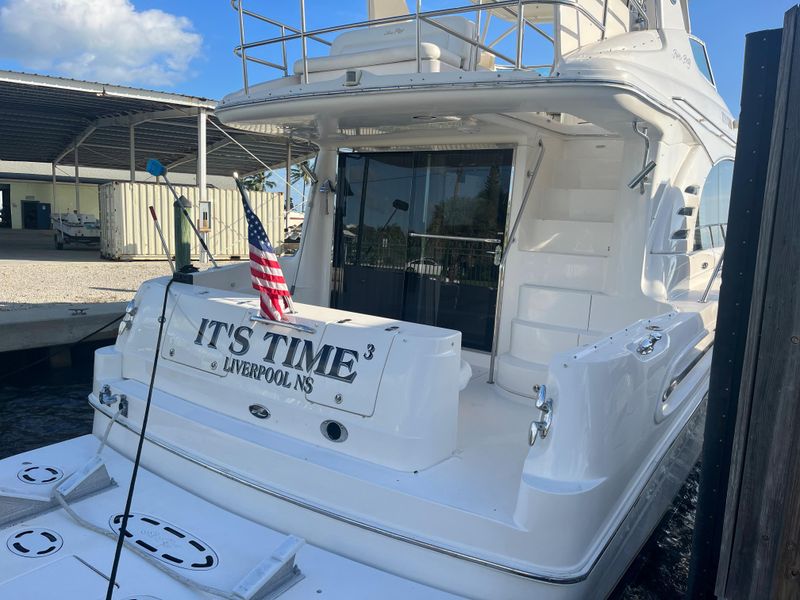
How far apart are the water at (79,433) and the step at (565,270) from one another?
1.52 meters

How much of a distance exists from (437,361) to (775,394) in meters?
1.17

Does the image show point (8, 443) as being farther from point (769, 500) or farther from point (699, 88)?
point (699, 88)

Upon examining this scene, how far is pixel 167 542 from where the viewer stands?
2400 mm

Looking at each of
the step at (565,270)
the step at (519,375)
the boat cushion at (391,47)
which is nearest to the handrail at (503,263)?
the step at (565,270)

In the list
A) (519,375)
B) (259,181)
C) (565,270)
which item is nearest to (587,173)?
(565,270)

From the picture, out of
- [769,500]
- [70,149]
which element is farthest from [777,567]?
[70,149]

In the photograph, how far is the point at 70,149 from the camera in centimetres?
2178

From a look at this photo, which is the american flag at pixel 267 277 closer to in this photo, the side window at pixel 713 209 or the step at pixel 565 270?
the step at pixel 565 270

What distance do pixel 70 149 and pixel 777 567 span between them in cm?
2477

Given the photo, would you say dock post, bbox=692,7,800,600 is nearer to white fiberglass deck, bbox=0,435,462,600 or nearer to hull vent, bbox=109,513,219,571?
white fiberglass deck, bbox=0,435,462,600

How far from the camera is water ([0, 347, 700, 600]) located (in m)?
3.25

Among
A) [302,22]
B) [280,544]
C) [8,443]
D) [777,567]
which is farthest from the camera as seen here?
[8,443]

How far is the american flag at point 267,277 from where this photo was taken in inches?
109

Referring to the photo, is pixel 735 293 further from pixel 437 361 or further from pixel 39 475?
pixel 39 475
